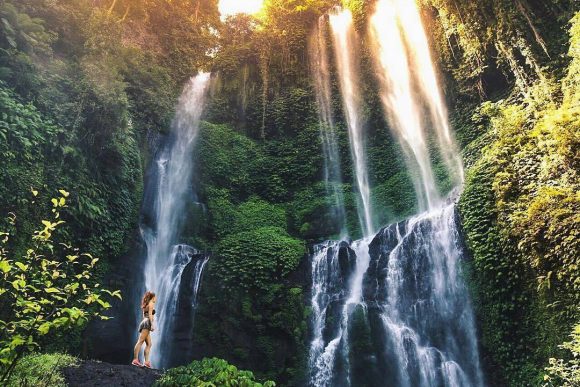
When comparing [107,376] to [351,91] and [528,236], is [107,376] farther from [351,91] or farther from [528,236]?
[351,91]

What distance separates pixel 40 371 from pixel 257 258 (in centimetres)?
784

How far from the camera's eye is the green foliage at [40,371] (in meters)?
5.46

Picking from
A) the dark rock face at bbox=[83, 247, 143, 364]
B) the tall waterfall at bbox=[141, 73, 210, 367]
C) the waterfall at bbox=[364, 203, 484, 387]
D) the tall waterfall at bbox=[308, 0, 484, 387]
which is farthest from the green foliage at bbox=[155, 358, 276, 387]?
the tall waterfall at bbox=[141, 73, 210, 367]

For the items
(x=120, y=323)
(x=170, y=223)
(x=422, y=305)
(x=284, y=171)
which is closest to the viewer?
(x=422, y=305)

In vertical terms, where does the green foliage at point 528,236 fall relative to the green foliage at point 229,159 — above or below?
below

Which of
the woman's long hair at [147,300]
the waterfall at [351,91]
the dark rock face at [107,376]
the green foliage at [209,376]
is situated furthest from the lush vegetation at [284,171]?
the woman's long hair at [147,300]

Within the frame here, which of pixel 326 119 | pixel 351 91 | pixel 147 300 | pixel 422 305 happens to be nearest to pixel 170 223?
pixel 147 300

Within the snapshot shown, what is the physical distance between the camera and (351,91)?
65.4ft

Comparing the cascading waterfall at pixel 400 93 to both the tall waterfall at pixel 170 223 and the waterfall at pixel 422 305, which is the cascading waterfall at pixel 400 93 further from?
the tall waterfall at pixel 170 223

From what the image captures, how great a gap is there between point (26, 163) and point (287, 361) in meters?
8.73

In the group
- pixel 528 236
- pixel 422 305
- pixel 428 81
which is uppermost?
pixel 428 81

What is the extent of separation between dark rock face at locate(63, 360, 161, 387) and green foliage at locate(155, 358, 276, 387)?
2.66ft

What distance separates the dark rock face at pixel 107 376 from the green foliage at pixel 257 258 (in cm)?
551

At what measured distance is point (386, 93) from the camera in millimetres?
18781
